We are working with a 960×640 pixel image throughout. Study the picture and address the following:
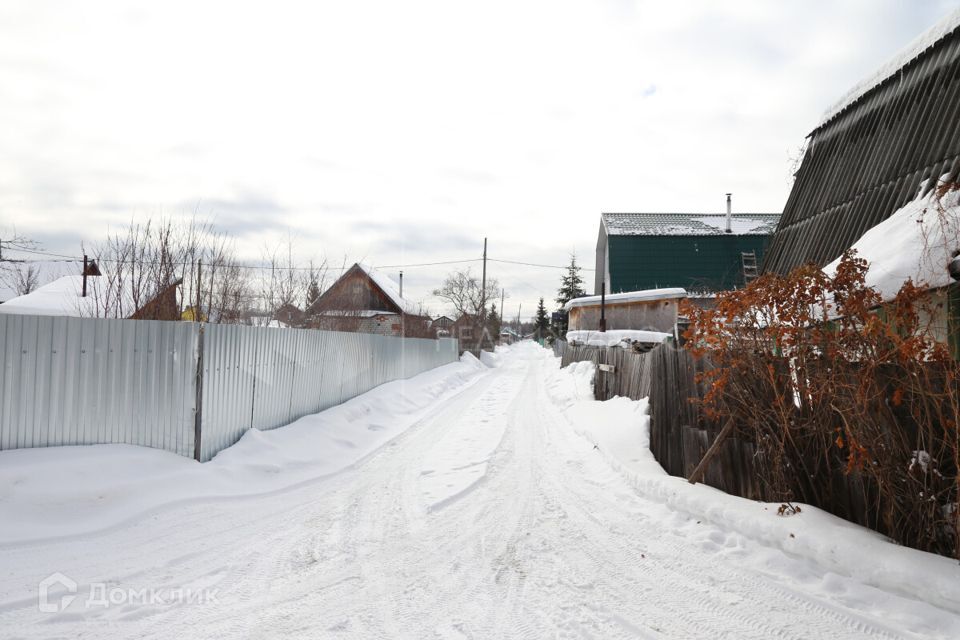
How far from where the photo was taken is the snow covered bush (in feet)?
11.8

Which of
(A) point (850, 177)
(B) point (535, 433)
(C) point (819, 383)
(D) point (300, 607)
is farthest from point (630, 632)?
(A) point (850, 177)

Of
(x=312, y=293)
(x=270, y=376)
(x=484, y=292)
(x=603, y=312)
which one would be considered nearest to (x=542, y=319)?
(x=484, y=292)

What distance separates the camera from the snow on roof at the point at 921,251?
4110 mm

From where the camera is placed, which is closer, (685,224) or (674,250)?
(674,250)

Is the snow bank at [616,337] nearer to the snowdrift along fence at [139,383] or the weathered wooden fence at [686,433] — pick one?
the weathered wooden fence at [686,433]

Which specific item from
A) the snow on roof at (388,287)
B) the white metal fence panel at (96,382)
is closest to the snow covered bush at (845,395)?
the white metal fence panel at (96,382)

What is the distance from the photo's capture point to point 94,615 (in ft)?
10.1

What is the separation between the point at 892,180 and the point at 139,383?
9691 mm

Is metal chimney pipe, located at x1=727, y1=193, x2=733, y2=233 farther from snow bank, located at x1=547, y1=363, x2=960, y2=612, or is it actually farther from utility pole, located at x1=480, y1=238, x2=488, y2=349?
snow bank, located at x1=547, y1=363, x2=960, y2=612

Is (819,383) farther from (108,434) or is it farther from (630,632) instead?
(108,434)

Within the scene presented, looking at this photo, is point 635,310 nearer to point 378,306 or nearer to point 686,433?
point 378,306

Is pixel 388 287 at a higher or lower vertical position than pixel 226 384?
higher

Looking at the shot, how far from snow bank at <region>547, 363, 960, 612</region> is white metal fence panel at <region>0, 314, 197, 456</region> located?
18.2ft

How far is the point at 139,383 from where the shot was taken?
5.56 metres
